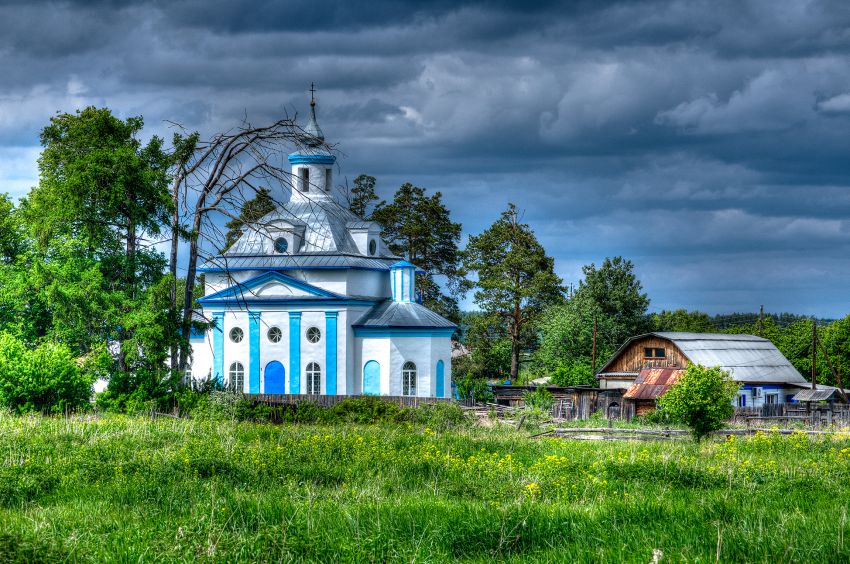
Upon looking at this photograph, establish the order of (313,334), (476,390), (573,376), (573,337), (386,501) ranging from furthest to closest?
(573,337) < (573,376) < (476,390) < (313,334) < (386,501)

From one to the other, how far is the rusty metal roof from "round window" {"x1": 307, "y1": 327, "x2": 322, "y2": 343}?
1453 cm

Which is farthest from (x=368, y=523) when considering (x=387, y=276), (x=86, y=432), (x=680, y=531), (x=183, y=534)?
(x=387, y=276)

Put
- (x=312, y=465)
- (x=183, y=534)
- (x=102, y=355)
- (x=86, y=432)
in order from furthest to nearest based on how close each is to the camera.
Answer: (x=102, y=355), (x=86, y=432), (x=312, y=465), (x=183, y=534)

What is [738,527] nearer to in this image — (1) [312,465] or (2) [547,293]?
(1) [312,465]

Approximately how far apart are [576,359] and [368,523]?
5194 centimetres

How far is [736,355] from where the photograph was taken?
178 feet

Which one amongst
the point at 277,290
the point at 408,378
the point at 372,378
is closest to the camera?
the point at 408,378

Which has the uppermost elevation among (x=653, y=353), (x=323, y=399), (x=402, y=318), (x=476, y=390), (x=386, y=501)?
(x=402, y=318)

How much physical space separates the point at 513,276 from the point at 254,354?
22465mm

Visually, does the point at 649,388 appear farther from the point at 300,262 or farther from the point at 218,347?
the point at 218,347

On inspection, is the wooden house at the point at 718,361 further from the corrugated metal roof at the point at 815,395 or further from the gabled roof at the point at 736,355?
the corrugated metal roof at the point at 815,395

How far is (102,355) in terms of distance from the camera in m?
32.3

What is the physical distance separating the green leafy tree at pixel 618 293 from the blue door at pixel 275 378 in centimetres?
2566

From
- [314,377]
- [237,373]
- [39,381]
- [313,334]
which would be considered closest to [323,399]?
[39,381]
